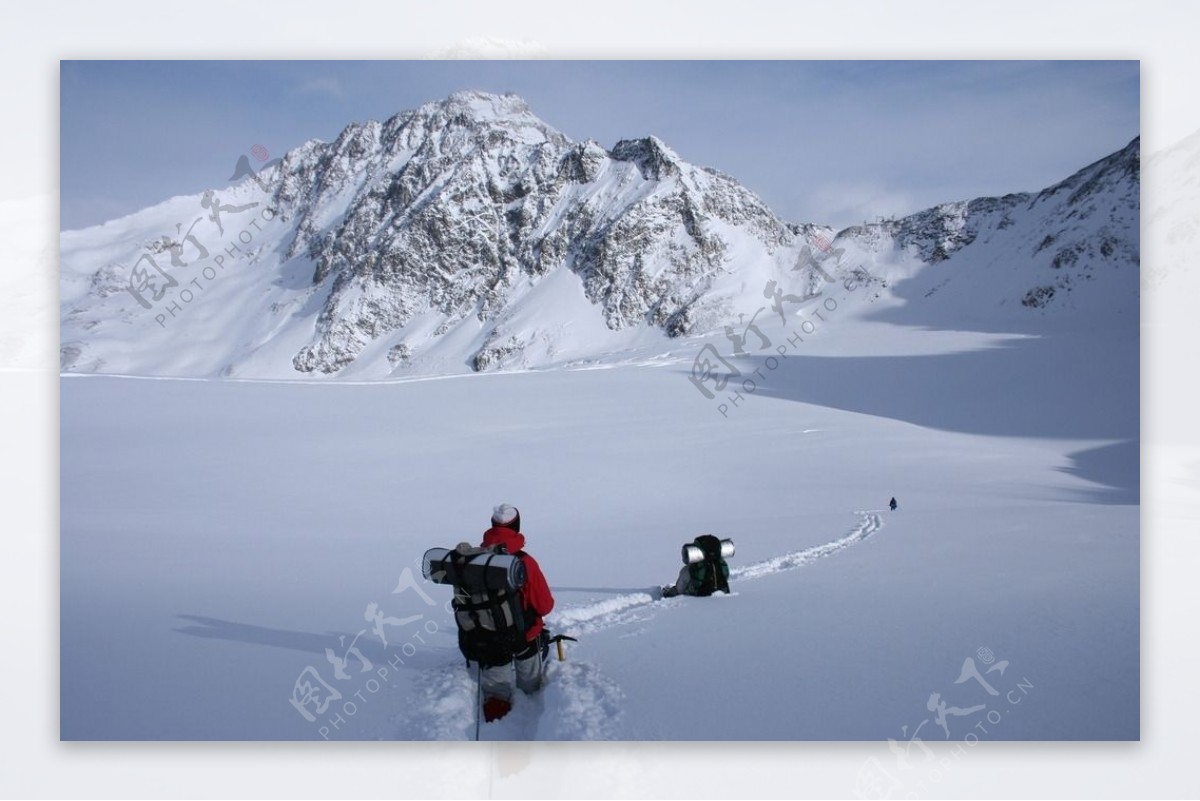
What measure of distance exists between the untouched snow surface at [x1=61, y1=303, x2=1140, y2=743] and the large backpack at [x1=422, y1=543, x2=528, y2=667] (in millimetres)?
880

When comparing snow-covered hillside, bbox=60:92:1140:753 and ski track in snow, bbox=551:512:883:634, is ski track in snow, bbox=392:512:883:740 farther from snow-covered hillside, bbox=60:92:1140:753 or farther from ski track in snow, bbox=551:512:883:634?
ski track in snow, bbox=551:512:883:634

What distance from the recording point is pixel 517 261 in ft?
304

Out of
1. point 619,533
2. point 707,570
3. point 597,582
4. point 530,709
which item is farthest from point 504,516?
point 619,533

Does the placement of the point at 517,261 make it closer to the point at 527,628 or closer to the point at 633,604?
the point at 633,604

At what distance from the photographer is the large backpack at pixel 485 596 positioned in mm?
3668

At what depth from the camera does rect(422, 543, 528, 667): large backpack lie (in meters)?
3.67

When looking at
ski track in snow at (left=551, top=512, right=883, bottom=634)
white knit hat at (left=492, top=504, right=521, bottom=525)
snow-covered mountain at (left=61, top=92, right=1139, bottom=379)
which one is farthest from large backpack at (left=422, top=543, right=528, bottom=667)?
snow-covered mountain at (left=61, top=92, right=1139, bottom=379)

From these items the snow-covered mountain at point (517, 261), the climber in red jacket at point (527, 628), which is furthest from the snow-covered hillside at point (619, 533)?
the snow-covered mountain at point (517, 261)

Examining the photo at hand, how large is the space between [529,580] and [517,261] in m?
91.3

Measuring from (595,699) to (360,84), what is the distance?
627cm

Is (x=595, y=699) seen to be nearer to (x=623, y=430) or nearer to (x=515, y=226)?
(x=623, y=430)

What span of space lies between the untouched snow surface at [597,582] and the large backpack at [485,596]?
0.88 m

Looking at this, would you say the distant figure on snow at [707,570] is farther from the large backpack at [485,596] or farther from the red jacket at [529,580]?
the large backpack at [485,596]

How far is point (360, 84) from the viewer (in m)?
7.27
